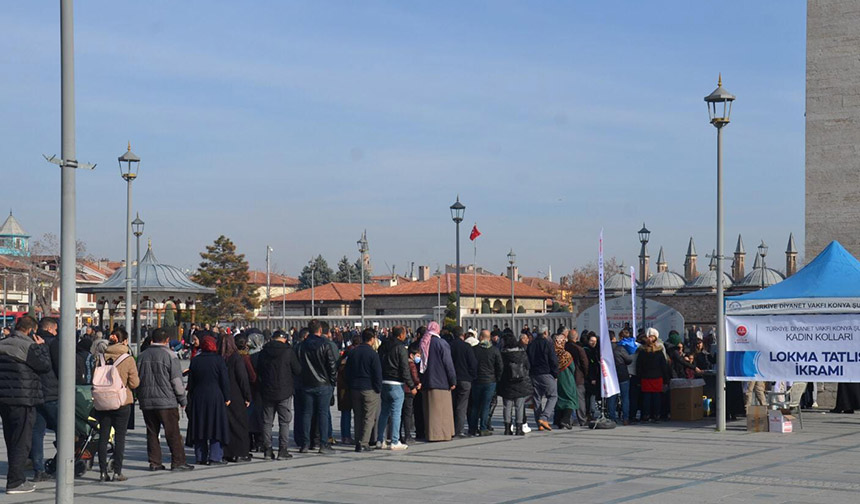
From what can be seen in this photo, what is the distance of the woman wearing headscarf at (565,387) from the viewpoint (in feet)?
60.8

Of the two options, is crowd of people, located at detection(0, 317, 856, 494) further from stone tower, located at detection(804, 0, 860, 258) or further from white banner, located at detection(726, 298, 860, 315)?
stone tower, located at detection(804, 0, 860, 258)

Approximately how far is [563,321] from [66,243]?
5089 centimetres

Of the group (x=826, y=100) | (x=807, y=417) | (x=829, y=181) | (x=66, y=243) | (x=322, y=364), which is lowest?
(x=807, y=417)

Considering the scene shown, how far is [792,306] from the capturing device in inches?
720

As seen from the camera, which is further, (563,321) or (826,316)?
(563,321)

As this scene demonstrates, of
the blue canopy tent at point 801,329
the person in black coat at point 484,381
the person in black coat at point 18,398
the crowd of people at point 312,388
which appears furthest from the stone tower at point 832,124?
the person in black coat at point 18,398

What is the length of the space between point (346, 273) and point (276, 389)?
13080cm

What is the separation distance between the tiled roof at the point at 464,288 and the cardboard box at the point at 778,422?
78.2 metres

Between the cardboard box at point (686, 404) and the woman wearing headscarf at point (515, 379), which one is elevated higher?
the woman wearing headscarf at point (515, 379)

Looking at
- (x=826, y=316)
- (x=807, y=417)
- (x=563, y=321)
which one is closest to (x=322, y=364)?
(x=826, y=316)

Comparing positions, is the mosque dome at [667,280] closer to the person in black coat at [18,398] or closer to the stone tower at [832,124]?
the stone tower at [832,124]

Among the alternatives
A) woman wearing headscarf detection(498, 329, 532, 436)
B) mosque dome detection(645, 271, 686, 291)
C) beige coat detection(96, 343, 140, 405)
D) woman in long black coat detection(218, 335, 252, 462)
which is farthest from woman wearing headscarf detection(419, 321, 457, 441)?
mosque dome detection(645, 271, 686, 291)

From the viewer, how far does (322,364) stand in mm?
15117

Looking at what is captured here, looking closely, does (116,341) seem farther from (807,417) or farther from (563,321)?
(563,321)
